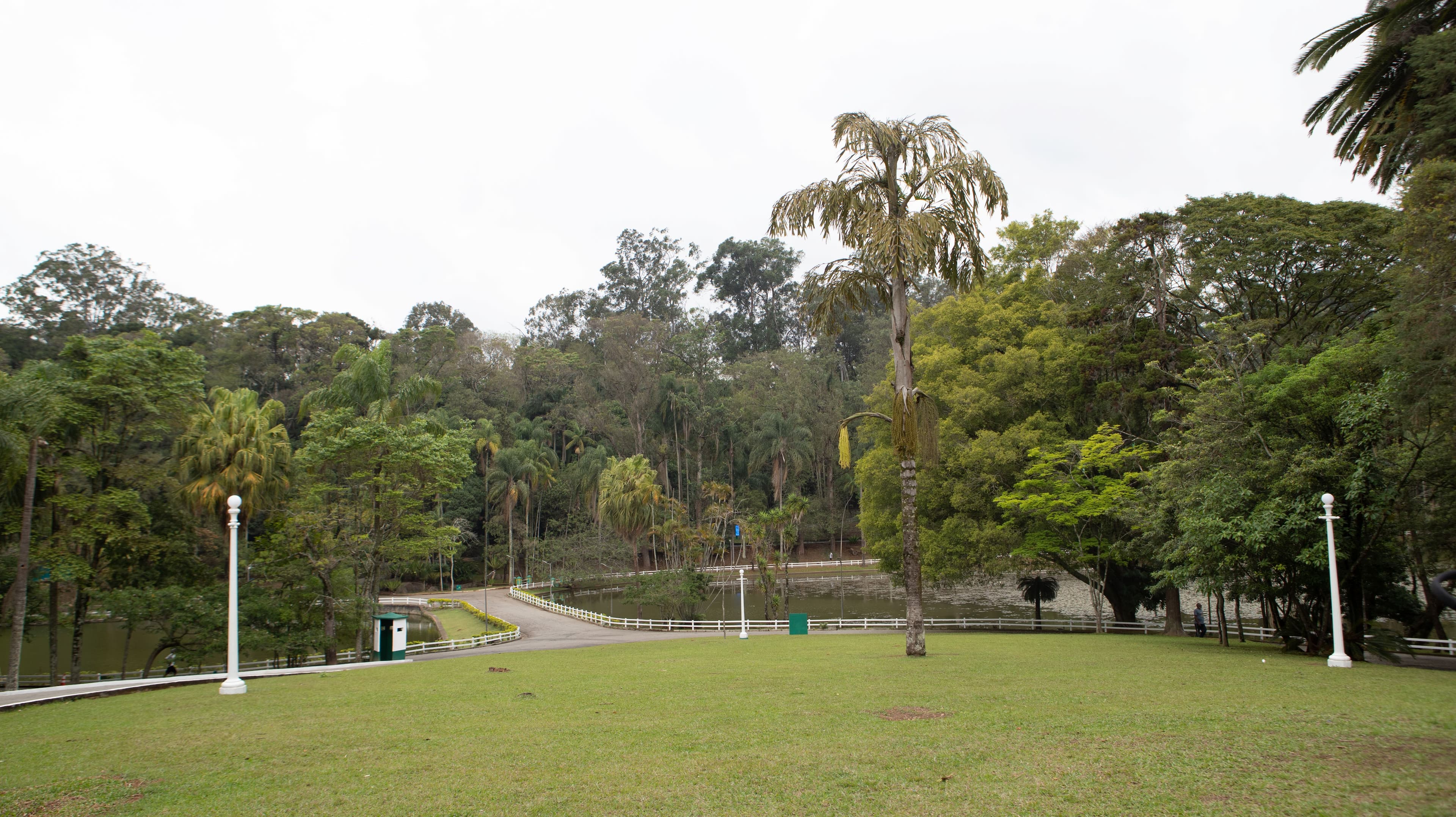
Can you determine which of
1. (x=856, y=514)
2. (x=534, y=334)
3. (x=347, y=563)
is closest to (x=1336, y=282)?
(x=347, y=563)

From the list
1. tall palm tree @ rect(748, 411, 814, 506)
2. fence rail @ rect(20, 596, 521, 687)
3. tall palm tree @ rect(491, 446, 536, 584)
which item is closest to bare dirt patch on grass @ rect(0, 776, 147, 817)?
fence rail @ rect(20, 596, 521, 687)

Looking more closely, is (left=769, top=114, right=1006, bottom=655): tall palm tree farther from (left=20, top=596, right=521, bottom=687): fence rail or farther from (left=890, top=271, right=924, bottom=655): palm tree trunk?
(left=20, top=596, right=521, bottom=687): fence rail

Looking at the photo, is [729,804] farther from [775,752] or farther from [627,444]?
[627,444]

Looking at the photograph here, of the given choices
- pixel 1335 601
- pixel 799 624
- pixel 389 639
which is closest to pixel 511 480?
pixel 799 624

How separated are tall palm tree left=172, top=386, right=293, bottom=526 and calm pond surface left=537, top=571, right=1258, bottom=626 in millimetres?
19250

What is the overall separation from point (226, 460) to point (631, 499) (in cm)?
2706

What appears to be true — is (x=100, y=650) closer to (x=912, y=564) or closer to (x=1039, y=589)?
(x=912, y=564)

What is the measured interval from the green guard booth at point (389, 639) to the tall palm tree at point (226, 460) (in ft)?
27.5

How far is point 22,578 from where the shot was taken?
20.0 m

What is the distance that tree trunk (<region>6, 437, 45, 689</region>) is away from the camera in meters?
19.8

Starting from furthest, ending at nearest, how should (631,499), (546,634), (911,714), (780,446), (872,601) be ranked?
(780,446) < (631,499) < (872,601) < (546,634) < (911,714)

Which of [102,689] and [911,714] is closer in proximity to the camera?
[911,714]

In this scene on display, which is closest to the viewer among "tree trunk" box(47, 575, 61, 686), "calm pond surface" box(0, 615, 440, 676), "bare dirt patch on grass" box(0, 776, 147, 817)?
"bare dirt patch on grass" box(0, 776, 147, 817)

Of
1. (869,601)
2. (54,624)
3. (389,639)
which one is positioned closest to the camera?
(54,624)
